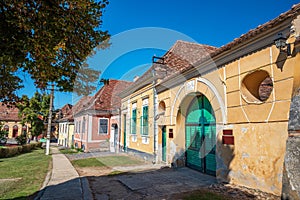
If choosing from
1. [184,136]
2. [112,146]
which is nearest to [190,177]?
[184,136]

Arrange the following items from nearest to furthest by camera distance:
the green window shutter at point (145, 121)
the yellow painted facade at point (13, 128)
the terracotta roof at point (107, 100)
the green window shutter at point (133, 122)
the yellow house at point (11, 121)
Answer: the green window shutter at point (145, 121) < the green window shutter at point (133, 122) < the terracotta roof at point (107, 100) < the yellow house at point (11, 121) < the yellow painted facade at point (13, 128)

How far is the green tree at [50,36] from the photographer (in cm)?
344

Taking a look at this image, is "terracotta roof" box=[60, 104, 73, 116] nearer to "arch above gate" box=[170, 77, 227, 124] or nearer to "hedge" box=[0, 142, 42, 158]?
"hedge" box=[0, 142, 42, 158]

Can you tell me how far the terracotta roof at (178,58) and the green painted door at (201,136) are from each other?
9.87 feet

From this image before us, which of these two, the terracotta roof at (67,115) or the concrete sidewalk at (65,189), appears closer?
the concrete sidewalk at (65,189)

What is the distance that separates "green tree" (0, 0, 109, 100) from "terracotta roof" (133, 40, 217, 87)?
6.51 m

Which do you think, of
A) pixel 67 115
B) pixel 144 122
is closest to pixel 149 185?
pixel 144 122

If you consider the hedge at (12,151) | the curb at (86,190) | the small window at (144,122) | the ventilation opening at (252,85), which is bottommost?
the hedge at (12,151)

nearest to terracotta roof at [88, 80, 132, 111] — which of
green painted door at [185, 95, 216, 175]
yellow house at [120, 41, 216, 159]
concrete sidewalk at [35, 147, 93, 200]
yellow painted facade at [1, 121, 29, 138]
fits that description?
yellow house at [120, 41, 216, 159]

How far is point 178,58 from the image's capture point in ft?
36.9

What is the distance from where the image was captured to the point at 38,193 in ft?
17.6

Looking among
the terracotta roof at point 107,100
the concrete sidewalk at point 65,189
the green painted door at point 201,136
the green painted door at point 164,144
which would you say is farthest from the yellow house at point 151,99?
the terracotta roof at point 107,100

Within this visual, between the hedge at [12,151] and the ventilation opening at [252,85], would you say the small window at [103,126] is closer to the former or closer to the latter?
the hedge at [12,151]

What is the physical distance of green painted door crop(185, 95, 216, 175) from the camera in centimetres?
695
